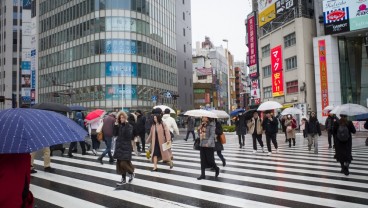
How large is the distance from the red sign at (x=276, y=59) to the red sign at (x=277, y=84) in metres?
0.58

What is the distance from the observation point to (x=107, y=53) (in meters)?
50.9

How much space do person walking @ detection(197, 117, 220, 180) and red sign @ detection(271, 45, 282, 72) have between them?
108ft

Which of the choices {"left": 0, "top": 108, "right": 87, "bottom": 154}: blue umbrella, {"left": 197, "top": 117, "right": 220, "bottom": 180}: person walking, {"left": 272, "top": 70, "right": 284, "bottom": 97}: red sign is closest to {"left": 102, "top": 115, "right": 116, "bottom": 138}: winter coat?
{"left": 197, "top": 117, "right": 220, "bottom": 180}: person walking

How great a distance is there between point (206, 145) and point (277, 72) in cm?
3351

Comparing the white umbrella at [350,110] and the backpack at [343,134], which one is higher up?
the white umbrella at [350,110]

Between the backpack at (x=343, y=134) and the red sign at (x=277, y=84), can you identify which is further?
the red sign at (x=277, y=84)

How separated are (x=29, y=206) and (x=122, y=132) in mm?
4158

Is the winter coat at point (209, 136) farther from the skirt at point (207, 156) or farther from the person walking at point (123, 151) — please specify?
the person walking at point (123, 151)

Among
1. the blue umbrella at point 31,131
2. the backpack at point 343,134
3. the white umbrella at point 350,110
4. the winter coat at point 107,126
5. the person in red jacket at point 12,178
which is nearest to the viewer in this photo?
the blue umbrella at point 31,131

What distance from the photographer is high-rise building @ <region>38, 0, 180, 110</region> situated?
50812 mm

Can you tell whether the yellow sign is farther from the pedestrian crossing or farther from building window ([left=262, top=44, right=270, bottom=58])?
the pedestrian crossing

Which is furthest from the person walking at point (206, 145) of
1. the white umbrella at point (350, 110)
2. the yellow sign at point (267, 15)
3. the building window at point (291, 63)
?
the yellow sign at point (267, 15)

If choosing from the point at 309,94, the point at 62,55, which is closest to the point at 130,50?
the point at 62,55

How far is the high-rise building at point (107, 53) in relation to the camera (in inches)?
2000
